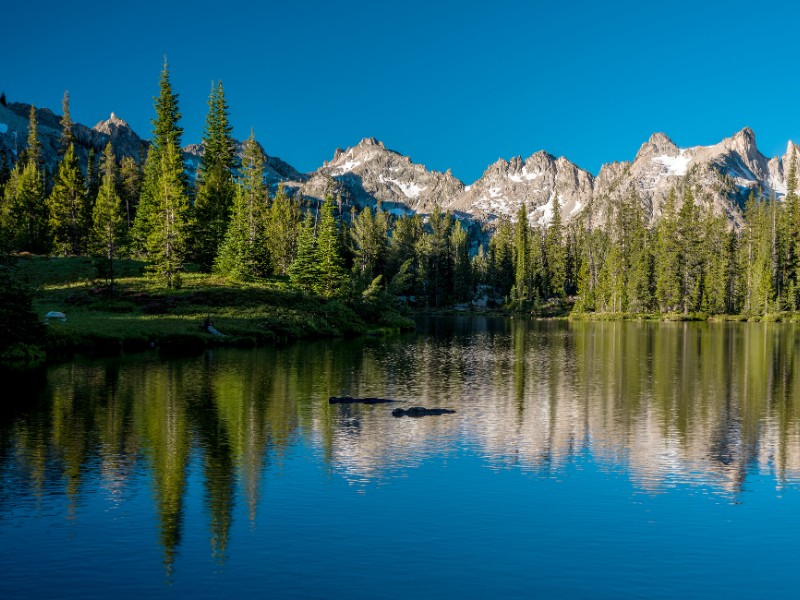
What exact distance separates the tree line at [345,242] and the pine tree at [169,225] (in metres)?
0.20

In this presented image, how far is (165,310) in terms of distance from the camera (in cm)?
6462

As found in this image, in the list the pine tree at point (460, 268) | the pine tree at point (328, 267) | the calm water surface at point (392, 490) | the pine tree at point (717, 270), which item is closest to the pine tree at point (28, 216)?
the pine tree at point (328, 267)

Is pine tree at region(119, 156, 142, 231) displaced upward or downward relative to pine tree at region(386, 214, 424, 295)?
upward

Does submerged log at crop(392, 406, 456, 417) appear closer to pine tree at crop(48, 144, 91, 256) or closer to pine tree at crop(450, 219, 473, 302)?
pine tree at crop(48, 144, 91, 256)

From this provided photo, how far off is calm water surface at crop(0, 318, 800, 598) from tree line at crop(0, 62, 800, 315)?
44.6 meters

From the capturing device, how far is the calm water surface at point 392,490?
14.3 meters

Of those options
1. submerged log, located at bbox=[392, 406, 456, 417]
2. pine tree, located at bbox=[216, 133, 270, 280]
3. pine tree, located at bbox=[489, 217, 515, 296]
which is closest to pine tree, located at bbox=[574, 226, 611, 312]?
pine tree, located at bbox=[489, 217, 515, 296]

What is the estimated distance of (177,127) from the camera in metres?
101

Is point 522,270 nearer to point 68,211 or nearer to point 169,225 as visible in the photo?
point 68,211

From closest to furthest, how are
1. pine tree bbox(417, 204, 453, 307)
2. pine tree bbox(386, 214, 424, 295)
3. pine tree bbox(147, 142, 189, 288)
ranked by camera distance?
pine tree bbox(147, 142, 189, 288)
pine tree bbox(417, 204, 453, 307)
pine tree bbox(386, 214, 424, 295)

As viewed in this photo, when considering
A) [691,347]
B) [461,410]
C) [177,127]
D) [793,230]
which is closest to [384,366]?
[461,410]

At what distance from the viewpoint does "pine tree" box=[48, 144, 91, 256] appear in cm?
9781

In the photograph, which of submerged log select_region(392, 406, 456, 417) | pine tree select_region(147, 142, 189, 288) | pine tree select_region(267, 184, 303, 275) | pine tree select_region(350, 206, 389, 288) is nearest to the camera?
submerged log select_region(392, 406, 456, 417)

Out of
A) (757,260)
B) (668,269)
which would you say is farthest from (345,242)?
(757,260)
